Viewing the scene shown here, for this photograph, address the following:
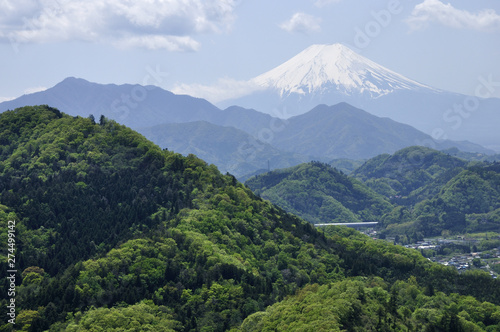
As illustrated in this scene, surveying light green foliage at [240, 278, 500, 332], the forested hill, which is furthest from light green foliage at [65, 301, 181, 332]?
light green foliage at [240, 278, 500, 332]

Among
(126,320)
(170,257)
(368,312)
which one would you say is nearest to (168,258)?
(170,257)

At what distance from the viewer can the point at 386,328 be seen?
188 ft

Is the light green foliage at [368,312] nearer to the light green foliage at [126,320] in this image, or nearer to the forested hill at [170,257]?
the forested hill at [170,257]

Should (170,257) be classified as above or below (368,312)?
above

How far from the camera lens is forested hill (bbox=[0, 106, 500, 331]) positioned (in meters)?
61.1

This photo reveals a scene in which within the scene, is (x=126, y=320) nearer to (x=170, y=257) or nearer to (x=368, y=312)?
(x=170, y=257)

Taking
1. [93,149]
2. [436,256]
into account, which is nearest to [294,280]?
[93,149]

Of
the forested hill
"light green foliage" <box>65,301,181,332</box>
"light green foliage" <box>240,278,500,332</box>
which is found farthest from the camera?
the forested hill

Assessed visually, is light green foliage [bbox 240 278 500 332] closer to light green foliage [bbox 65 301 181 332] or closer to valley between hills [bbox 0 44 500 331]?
valley between hills [bbox 0 44 500 331]

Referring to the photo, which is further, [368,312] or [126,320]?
[368,312]

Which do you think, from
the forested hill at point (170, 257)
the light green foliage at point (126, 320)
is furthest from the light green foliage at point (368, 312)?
the light green foliage at point (126, 320)

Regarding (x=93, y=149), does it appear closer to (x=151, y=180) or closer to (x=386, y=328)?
(x=151, y=180)

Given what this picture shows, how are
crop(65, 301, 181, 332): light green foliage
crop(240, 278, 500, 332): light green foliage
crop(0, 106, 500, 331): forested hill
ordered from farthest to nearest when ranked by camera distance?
crop(0, 106, 500, 331): forested hill → crop(65, 301, 181, 332): light green foliage → crop(240, 278, 500, 332): light green foliage

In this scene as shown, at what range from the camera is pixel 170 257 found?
241ft
